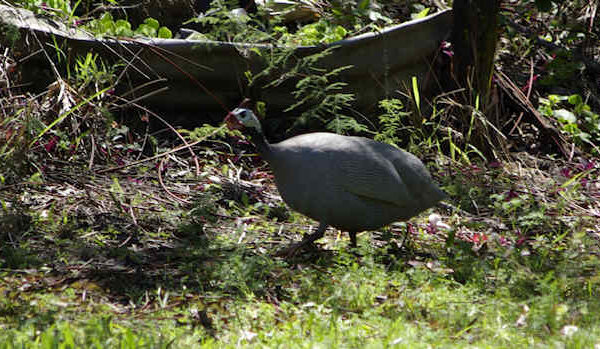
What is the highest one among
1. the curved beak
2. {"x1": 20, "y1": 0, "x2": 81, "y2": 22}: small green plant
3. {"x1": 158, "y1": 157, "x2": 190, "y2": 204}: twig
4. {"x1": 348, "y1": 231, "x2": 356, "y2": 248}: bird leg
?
the curved beak

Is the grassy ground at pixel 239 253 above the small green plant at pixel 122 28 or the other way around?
the other way around

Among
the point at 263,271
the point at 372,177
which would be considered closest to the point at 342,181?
the point at 372,177

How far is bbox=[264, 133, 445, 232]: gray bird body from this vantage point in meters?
4.39

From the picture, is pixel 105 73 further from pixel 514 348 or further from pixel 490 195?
pixel 514 348

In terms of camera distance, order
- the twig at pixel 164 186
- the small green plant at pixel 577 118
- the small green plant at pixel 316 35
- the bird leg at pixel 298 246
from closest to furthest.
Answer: the bird leg at pixel 298 246 → the twig at pixel 164 186 → the small green plant at pixel 316 35 → the small green plant at pixel 577 118

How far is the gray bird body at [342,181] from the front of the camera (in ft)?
14.4

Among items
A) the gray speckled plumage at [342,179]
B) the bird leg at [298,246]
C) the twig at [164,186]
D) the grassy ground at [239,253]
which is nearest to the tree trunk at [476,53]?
the grassy ground at [239,253]

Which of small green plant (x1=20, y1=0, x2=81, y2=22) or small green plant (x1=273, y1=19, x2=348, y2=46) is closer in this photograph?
small green plant (x1=20, y1=0, x2=81, y2=22)

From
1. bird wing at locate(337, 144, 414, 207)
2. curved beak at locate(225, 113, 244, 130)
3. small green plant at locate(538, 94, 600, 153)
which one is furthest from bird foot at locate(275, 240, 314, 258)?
small green plant at locate(538, 94, 600, 153)

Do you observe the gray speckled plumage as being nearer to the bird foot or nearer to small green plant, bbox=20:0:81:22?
the bird foot

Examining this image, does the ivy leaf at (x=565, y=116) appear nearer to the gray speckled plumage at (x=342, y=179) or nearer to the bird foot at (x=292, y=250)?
the gray speckled plumage at (x=342, y=179)

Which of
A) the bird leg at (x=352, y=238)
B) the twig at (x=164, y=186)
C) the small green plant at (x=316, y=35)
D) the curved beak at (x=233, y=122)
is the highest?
the curved beak at (x=233, y=122)

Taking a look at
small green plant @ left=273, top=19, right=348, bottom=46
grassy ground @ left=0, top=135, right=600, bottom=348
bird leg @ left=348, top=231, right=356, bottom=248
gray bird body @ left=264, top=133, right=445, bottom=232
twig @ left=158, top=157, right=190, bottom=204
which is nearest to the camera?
grassy ground @ left=0, top=135, right=600, bottom=348

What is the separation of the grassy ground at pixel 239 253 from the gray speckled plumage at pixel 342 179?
26 centimetres
